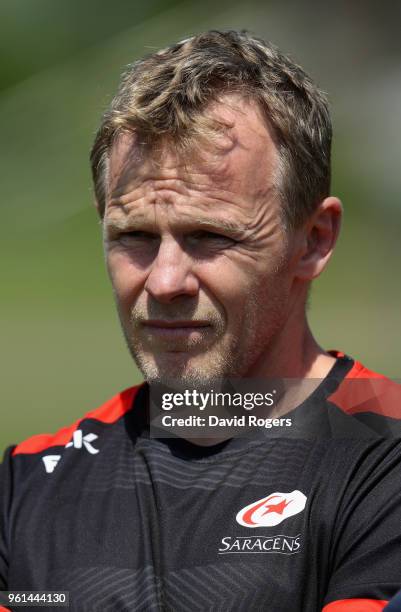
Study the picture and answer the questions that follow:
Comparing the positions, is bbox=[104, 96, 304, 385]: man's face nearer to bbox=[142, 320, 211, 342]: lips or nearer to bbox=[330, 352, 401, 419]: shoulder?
bbox=[142, 320, 211, 342]: lips

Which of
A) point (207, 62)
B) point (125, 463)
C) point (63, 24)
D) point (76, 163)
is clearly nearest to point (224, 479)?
point (125, 463)

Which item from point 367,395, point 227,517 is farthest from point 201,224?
point 227,517

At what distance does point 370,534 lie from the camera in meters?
1.62

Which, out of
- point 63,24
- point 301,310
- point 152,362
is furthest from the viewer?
point 63,24

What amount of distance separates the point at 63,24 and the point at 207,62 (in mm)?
8823

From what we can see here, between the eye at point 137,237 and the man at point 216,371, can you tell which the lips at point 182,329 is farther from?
the eye at point 137,237

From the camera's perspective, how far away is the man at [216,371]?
68.2 inches

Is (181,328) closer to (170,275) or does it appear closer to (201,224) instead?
(170,275)

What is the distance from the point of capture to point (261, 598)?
1.67m

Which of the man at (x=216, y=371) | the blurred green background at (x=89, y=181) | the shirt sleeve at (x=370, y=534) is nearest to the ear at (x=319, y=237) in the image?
the man at (x=216, y=371)

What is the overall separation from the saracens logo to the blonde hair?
0.64 meters

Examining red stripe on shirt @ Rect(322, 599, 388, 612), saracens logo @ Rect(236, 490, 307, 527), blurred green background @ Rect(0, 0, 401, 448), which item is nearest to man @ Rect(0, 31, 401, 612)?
saracens logo @ Rect(236, 490, 307, 527)

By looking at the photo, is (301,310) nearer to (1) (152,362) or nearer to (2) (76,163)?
(1) (152,362)

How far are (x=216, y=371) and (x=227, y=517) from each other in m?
0.33
